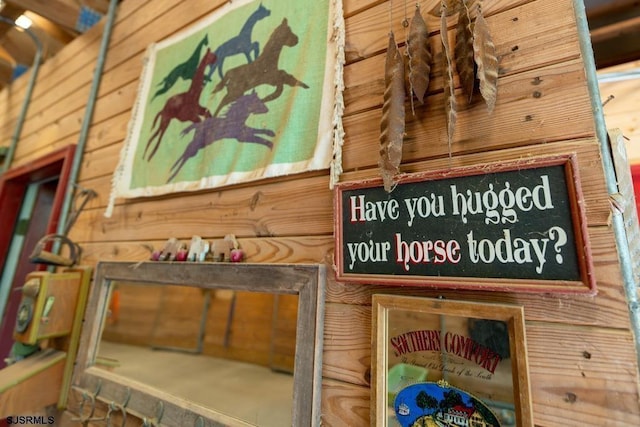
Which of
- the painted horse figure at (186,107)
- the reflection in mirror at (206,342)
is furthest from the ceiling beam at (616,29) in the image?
the reflection in mirror at (206,342)

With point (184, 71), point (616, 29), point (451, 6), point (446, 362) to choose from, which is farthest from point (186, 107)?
point (616, 29)

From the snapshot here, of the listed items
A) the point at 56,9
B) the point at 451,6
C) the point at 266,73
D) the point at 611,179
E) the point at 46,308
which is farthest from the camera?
the point at 56,9

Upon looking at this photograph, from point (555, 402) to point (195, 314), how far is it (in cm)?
213

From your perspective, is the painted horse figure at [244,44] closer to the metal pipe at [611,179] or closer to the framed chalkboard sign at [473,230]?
the framed chalkboard sign at [473,230]

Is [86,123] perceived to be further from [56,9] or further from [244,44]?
[244,44]

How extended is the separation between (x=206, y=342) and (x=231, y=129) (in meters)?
1.53

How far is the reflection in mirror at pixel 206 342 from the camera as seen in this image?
135cm

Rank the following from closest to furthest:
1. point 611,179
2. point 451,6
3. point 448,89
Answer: point 611,179 < point 448,89 < point 451,6

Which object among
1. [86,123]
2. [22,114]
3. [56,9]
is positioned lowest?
[86,123]

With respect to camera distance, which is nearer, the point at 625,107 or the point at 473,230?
the point at 473,230

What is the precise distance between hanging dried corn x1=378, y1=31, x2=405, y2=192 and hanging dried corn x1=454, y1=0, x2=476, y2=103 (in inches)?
4.9

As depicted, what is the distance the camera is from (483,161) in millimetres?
693

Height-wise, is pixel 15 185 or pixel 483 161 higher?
pixel 15 185

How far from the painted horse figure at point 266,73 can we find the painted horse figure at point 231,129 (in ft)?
0.12
